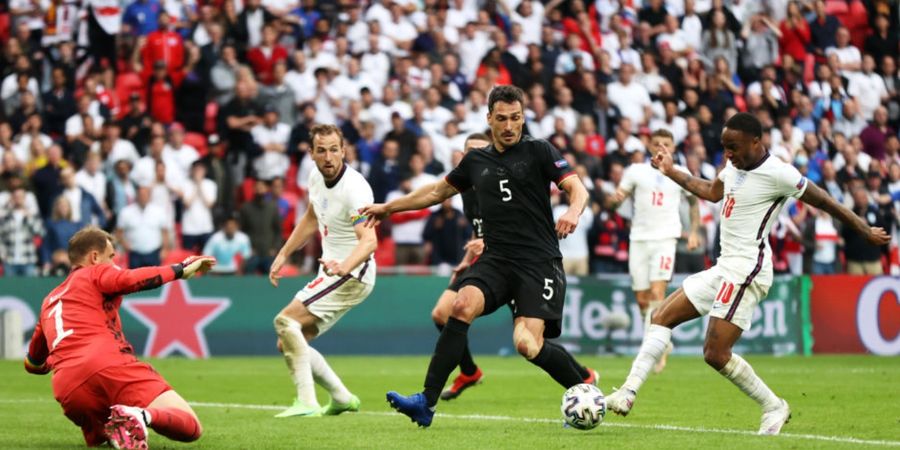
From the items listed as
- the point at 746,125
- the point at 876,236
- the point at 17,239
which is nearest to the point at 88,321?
the point at 746,125

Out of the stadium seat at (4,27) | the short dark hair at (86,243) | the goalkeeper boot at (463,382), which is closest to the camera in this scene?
the short dark hair at (86,243)

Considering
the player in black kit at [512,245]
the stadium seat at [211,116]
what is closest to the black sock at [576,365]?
the player in black kit at [512,245]

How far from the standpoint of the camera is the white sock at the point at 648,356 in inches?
416

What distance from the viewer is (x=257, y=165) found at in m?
23.7

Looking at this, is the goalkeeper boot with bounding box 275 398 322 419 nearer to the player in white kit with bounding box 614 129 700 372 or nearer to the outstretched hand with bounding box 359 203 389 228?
the outstretched hand with bounding box 359 203 389 228

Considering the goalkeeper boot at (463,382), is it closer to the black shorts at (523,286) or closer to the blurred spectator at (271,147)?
the black shorts at (523,286)

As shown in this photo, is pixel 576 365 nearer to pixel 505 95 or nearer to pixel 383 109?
pixel 505 95

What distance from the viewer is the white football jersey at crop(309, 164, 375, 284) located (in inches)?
501

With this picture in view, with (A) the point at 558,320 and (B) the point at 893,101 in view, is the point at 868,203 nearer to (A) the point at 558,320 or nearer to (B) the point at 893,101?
(B) the point at 893,101

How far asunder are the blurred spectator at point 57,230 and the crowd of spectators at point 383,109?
0.11 feet

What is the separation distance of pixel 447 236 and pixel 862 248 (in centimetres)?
691

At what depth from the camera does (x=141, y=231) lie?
871 inches

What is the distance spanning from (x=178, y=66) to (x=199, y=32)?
0.89m

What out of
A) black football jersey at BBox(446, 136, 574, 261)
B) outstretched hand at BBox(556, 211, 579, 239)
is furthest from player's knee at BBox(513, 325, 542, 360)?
outstretched hand at BBox(556, 211, 579, 239)
